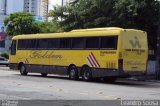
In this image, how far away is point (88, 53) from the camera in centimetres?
2902

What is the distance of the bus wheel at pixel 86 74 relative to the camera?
28.8 m

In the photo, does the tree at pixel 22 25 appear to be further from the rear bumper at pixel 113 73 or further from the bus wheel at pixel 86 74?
the rear bumper at pixel 113 73

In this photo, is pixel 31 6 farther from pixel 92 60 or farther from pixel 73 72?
pixel 92 60

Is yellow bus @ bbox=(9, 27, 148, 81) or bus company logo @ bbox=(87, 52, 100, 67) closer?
yellow bus @ bbox=(9, 27, 148, 81)

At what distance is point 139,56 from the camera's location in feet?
90.4

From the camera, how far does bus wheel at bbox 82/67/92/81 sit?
94.6ft

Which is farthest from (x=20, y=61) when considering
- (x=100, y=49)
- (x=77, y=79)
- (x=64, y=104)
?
(x=64, y=104)

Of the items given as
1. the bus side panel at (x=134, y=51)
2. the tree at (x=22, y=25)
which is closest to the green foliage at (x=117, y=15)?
the bus side panel at (x=134, y=51)

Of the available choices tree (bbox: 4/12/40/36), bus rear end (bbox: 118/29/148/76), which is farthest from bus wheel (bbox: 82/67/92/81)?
tree (bbox: 4/12/40/36)

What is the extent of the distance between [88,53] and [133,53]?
315 centimetres

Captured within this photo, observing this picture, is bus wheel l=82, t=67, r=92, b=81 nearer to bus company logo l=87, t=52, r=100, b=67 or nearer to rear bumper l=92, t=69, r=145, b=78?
rear bumper l=92, t=69, r=145, b=78

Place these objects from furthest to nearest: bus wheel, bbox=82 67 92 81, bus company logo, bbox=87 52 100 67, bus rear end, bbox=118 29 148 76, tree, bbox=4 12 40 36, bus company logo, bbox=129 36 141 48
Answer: tree, bbox=4 12 40 36, bus wheel, bbox=82 67 92 81, bus company logo, bbox=87 52 100 67, bus company logo, bbox=129 36 141 48, bus rear end, bbox=118 29 148 76

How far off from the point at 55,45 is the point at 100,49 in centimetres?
498

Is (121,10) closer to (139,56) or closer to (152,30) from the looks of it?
(152,30)
